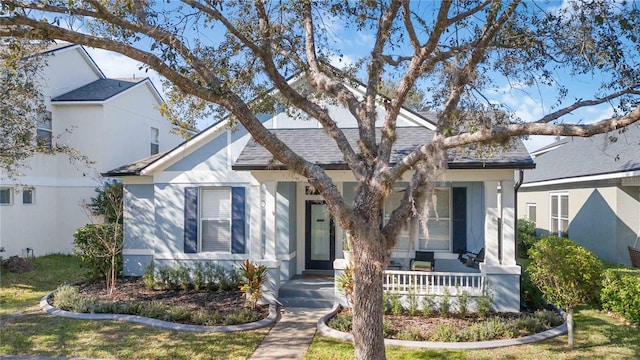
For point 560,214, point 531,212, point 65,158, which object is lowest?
point 531,212

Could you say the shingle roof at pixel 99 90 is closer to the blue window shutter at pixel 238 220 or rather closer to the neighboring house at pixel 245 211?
the neighboring house at pixel 245 211

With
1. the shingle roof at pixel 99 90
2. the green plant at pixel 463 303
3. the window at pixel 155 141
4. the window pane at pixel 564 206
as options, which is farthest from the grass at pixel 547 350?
the window at pixel 155 141

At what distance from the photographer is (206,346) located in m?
7.55

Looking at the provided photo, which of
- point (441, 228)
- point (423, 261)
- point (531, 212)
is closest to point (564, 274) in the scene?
point (423, 261)

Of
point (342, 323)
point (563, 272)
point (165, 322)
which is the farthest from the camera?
point (165, 322)

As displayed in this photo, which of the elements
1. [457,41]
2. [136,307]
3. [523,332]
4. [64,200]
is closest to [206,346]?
[136,307]

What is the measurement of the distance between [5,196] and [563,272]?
1731 centimetres

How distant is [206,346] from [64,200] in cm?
1271

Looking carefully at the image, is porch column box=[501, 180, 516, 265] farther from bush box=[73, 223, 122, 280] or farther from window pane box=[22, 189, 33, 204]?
window pane box=[22, 189, 33, 204]

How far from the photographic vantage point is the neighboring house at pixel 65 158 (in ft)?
51.1

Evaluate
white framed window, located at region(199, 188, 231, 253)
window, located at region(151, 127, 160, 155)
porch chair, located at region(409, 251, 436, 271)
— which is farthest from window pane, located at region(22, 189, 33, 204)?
porch chair, located at region(409, 251, 436, 271)

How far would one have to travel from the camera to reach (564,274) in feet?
25.1

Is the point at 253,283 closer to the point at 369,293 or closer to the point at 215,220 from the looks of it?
the point at 215,220

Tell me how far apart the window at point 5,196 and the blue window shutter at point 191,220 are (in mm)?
7743
